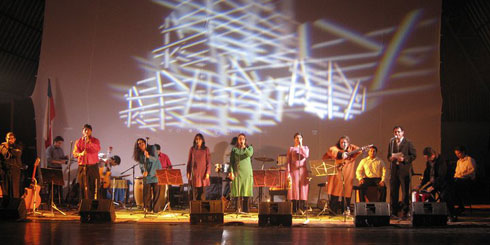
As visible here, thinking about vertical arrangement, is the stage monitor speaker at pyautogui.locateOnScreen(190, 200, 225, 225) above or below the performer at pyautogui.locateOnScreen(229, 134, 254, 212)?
below

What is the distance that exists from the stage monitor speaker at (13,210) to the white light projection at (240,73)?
12.7ft

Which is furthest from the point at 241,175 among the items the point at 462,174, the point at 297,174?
the point at 462,174

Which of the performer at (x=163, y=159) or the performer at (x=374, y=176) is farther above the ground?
the performer at (x=163, y=159)

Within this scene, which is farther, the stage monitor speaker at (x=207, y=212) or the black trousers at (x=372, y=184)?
the black trousers at (x=372, y=184)

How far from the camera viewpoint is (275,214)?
27.5 feet

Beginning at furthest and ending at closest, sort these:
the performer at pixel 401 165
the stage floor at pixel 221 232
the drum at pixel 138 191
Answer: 1. the drum at pixel 138 191
2. the performer at pixel 401 165
3. the stage floor at pixel 221 232

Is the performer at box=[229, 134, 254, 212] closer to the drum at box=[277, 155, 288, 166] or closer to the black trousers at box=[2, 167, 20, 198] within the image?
the drum at box=[277, 155, 288, 166]

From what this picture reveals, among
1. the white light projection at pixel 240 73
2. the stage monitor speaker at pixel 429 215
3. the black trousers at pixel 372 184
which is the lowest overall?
the stage monitor speaker at pixel 429 215

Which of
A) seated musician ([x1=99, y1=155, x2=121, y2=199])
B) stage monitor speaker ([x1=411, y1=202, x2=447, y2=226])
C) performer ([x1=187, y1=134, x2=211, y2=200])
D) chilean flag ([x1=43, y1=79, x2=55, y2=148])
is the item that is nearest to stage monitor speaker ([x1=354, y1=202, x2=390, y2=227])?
stage monitor speaker ([x1=411, y1=202, x2=447, y2=226])

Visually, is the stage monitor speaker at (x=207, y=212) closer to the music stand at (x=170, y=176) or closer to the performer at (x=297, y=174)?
the music stand at (x=170, y=176)

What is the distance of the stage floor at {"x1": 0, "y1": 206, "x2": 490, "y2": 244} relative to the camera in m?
6.53

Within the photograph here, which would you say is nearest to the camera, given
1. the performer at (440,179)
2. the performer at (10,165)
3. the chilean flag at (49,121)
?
the performer at (440,179)

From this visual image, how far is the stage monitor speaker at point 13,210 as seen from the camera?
8.96 metres

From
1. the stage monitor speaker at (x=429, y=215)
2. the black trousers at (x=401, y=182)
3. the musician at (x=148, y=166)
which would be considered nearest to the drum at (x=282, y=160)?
the black trousers at (x=401, y=182)
